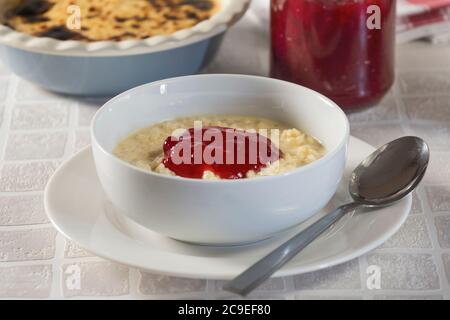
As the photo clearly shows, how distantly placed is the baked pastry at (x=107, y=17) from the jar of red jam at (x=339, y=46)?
0.64ft

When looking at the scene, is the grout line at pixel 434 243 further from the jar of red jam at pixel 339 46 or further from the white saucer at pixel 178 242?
the jar of red jam at pixel 339 46

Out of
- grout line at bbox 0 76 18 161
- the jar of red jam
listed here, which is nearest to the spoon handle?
the jar of red jam

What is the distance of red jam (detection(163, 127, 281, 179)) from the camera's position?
1061mm

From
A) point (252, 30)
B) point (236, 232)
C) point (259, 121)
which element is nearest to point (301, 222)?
point (236, 232)

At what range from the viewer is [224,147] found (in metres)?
1.08

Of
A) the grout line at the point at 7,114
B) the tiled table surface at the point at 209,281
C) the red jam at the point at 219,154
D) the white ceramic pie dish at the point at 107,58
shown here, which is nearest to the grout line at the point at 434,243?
the tiled table surface at the point at 209,281

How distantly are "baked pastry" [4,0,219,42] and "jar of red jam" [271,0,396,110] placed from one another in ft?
0.64

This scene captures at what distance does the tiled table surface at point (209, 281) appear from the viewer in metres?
1.04

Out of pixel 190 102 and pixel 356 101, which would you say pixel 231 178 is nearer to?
pixel 190 102

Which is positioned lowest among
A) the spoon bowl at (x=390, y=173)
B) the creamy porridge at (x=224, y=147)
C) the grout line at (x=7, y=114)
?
the grout line at (x=7, y=114)

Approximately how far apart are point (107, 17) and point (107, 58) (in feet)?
0.61

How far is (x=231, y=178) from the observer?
105 cm

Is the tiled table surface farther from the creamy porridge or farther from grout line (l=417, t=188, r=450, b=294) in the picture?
the creamy porridge

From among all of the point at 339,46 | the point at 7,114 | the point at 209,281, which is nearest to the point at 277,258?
the point at 209,281
